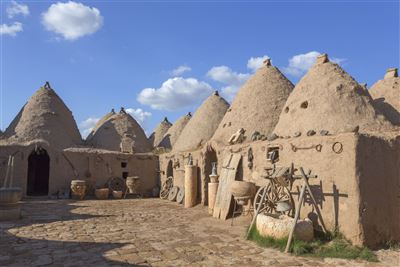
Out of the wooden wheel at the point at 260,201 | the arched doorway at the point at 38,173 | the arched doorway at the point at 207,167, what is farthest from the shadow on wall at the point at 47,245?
the arched doorway at the point at 38,173

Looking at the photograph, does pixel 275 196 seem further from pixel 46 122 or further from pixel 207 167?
pixel 46 122

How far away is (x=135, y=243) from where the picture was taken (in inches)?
315

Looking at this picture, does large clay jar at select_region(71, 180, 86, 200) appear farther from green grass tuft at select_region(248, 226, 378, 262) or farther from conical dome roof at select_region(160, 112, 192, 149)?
green grass tuft at select_region(248, 226, 378, 262)

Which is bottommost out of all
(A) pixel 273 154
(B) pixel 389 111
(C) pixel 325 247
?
(C) pixel 325 247

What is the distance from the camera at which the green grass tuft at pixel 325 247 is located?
22.5 feet

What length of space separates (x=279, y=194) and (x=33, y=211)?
9.42m

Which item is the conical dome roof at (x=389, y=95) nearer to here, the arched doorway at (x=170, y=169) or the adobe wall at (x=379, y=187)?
the adobe wall at (x=379, y=187)

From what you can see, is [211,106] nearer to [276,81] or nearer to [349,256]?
[276,81]

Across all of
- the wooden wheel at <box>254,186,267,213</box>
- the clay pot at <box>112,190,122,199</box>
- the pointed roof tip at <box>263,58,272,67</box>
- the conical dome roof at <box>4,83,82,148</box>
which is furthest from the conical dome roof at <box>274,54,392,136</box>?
the conical dome roof at <box>4,83,82,148</box>

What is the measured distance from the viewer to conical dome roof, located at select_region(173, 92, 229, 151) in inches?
851

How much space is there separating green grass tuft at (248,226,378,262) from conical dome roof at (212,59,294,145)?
291 inches

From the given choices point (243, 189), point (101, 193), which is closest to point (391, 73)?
point (243, 189)

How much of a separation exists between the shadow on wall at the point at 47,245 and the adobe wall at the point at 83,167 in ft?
24.2

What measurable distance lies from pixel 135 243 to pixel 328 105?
7.33 m
